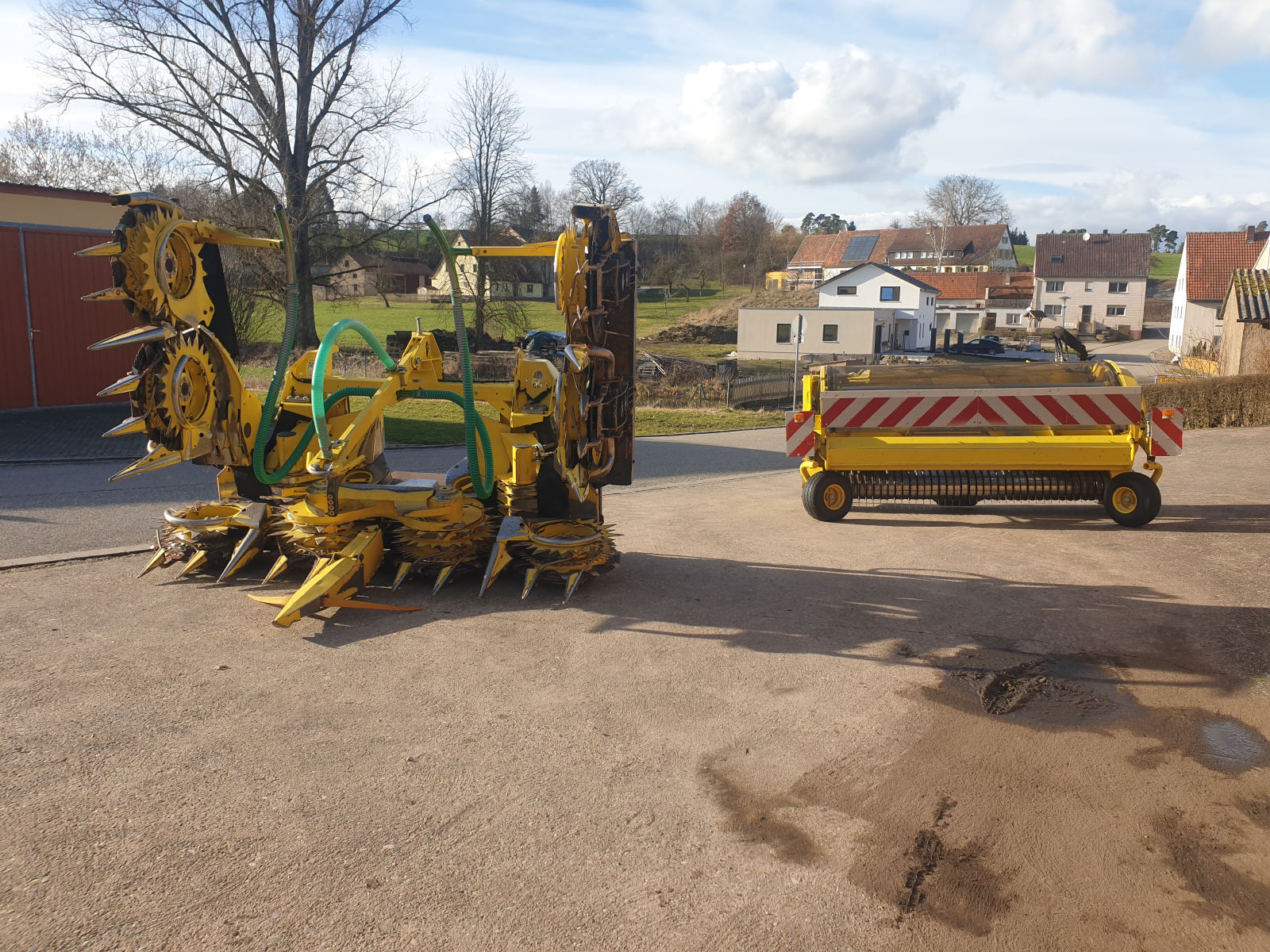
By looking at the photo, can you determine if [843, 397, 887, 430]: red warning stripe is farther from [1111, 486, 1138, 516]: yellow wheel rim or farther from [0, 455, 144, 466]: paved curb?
[0, 455, 144, 466]: paved curb

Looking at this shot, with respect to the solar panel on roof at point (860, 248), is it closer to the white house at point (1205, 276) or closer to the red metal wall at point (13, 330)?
the white house at point (1205, 276)

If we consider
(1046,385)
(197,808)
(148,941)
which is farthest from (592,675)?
(1046,385)

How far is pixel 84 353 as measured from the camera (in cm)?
1591

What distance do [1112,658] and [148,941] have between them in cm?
517

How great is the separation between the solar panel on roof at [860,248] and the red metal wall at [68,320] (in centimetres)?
7091

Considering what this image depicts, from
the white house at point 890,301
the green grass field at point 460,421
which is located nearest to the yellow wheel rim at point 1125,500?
the green grass field at point 460,421

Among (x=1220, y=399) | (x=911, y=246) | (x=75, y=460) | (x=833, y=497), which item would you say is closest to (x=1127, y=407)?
(x=833, y=497)

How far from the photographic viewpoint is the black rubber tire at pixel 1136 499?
9164mm

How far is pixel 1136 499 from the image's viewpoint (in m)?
9.25

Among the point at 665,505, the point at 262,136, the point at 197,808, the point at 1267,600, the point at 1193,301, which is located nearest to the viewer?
the point at 197,808

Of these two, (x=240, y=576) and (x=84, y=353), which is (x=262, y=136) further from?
(x=240, y=576)

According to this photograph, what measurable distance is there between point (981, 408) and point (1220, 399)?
11343 millimetres

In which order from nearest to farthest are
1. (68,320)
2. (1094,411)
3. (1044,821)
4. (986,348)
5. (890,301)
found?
(1044,821)
(1094,411)
(68,320)
(986,348)
(890,301)

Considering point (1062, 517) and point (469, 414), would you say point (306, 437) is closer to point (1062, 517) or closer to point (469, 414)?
point (469, 414)
